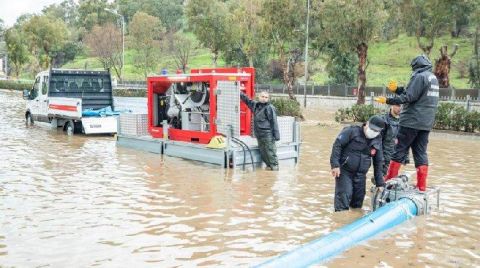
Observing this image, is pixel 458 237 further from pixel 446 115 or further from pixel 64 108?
pixel 64 108

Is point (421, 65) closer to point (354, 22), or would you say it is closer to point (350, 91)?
point (354, 22)

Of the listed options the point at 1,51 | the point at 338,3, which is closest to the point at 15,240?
the point at 338,3

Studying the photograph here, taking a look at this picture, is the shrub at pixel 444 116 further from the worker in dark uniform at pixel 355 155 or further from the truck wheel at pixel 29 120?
the truck wheel at pixel 29 120

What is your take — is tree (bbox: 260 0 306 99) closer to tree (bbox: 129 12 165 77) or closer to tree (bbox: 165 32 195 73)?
tree (bbox: 165 32 195 73)

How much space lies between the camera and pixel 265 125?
39.1 feet

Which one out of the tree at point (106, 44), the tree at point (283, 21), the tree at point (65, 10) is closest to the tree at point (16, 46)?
the tree at point (106, 44)

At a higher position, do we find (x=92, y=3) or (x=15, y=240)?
(x=92, y=3)

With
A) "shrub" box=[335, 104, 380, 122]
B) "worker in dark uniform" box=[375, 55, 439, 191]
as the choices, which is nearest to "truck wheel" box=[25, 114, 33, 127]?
"shrub" box=[335, 104, 380, 122]

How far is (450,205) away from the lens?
9.12 meters

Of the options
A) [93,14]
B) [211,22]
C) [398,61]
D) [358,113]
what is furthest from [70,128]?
[93,14]

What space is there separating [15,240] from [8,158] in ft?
24.0

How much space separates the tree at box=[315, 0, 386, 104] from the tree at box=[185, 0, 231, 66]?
1514 centimetres

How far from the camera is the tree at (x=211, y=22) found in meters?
44.8

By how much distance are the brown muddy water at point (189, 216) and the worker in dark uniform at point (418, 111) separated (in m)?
0.92
